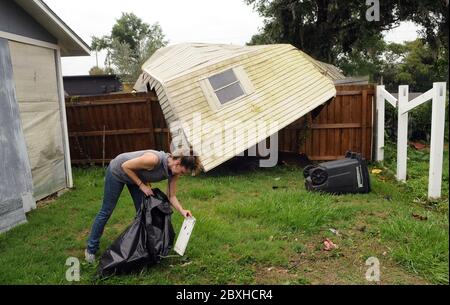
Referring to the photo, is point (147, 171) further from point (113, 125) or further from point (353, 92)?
point (353, 92)

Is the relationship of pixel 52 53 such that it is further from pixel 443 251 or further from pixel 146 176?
pixel 443 251

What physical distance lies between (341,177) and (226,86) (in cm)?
344

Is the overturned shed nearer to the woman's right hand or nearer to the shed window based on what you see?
the shed window

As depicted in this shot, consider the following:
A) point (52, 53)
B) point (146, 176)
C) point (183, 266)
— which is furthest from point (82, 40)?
point (183, 266)

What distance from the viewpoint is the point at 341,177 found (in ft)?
22.0

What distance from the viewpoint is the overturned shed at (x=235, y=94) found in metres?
8.03

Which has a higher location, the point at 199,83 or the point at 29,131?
the point at 199,83

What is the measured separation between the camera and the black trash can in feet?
21.9

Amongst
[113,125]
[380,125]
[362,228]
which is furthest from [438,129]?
[113,125]

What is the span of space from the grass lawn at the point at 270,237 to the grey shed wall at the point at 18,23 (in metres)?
3.10

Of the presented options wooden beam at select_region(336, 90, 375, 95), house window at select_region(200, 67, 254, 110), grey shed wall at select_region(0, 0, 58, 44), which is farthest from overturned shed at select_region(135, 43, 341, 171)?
grey shed wall at select_region(0, 0, 58, 44)
